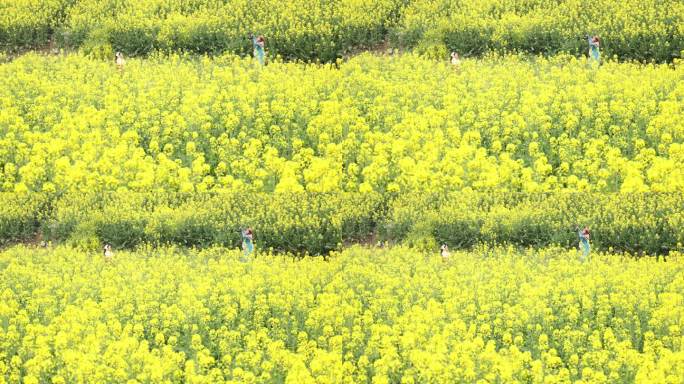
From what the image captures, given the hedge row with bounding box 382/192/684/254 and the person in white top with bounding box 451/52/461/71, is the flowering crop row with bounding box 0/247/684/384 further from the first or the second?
the person in white top with bounding box 451/52/461/71

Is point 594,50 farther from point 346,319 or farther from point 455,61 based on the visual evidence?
point 346,319

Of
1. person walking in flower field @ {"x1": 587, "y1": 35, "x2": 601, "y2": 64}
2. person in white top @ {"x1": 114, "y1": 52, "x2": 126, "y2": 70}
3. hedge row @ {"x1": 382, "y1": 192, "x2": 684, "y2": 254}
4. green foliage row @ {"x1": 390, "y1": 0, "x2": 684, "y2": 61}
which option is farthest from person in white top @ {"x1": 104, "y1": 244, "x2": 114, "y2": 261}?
person walking in flower field @ {"x1": 587, "y1": 35, "x2": 601, "y2": 64}

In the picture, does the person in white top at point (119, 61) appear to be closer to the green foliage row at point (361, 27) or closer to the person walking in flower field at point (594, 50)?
the green foliage row at point (361, 27)

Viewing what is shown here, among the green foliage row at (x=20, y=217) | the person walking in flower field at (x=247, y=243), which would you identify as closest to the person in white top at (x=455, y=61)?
the person walking in flower field at (x=247, y=243)

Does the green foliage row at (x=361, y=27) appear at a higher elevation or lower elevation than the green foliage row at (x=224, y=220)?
higher

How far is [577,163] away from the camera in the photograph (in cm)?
2400

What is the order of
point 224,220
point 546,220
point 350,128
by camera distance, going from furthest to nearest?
point 350,128 → point 224,220 → point 546,220

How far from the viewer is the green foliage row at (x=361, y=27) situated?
27297 millimetres

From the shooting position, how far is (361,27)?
27672 millimetres

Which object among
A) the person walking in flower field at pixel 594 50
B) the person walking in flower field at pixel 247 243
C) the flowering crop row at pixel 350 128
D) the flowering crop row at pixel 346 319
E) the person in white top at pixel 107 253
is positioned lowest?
the flowering crop row at pixel 346 319

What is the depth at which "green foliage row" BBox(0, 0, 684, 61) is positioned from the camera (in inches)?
1075

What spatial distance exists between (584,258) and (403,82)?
18.7 feet

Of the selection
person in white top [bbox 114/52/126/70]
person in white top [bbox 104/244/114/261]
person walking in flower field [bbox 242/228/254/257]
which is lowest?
person in white top [bbox 104/244/114/261]

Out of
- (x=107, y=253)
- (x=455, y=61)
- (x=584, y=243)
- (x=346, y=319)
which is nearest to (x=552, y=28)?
(x=455, y=61)
